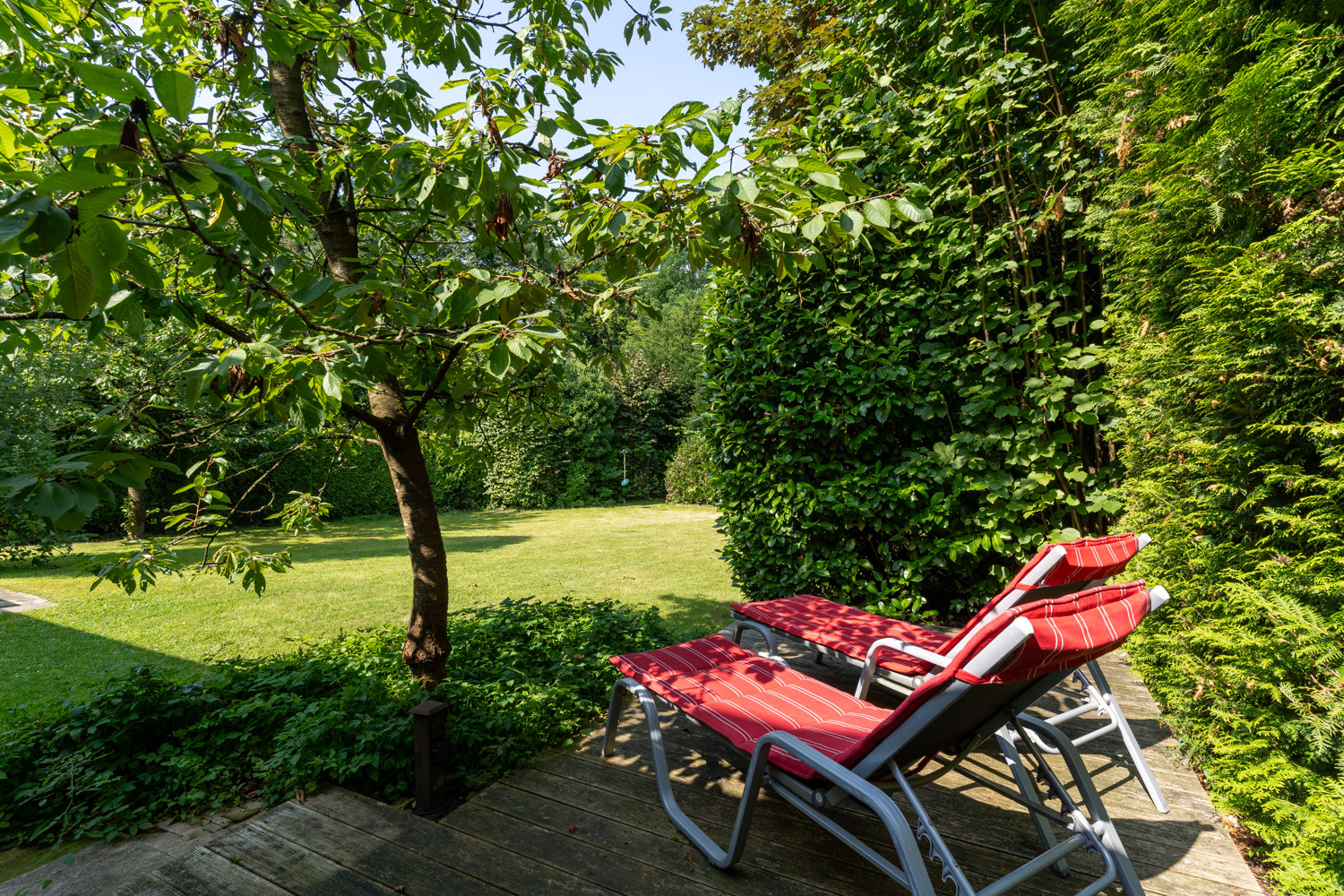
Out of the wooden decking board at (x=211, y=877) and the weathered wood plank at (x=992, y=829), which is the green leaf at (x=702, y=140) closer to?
the weathered wood plank at (x=992, y=829)

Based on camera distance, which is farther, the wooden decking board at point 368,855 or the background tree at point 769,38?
the background tree at point 769,38

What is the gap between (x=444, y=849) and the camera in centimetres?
229

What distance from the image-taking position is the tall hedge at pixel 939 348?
4.34 metres

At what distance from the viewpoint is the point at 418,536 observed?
370 centimetres

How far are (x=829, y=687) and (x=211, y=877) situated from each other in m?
2.54

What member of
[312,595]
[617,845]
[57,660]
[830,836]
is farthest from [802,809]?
[312,595]

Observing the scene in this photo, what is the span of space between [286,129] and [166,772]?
3511mm

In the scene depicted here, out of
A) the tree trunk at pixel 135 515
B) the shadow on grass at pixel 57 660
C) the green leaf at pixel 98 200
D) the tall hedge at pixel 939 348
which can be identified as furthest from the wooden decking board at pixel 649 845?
the tree trunk at pixel 135 515

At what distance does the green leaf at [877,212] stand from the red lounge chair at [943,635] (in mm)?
1266

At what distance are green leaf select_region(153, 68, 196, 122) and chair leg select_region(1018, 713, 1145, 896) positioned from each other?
10.0ft

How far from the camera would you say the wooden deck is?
2.11 meters

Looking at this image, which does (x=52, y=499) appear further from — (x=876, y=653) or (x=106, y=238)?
(x=876, y=653)

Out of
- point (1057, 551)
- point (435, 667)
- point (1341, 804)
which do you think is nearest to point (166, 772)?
point (435, 667)

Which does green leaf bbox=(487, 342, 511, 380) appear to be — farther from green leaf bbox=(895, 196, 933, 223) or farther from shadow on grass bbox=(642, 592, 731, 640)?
shadow on grass bbox=(642, 592, 731, 640)
